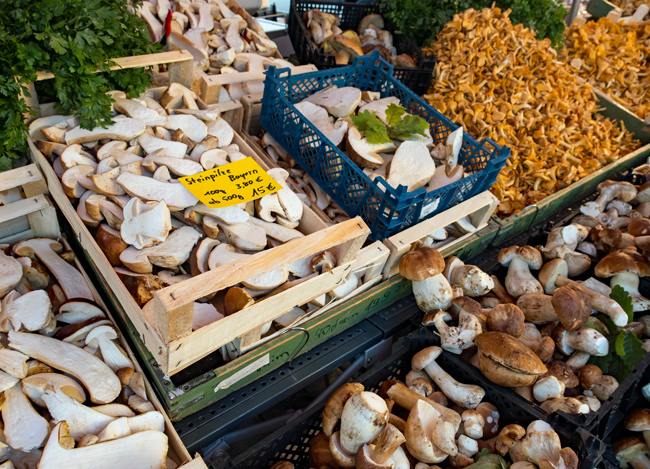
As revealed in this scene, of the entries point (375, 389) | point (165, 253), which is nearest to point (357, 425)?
point (375, 389)

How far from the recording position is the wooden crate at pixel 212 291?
4.65 feet

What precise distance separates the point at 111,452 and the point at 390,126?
2078 mm

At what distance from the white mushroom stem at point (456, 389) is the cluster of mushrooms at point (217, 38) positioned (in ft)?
6.43

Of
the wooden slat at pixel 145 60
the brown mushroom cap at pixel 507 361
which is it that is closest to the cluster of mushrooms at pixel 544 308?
the brown mushroom cap at pixel 507 361

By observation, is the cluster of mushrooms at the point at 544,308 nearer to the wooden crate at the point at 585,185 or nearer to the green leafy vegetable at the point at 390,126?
the wooden crate at the point at 585,185

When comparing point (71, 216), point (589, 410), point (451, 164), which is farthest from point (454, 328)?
point (71, 216)

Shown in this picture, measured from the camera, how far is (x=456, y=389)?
83.5 inches

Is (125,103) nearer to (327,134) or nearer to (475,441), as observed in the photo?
(327,134)

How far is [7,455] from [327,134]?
77.5 inches

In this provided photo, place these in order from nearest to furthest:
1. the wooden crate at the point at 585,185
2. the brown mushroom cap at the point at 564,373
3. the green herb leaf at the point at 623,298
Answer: the brown mushroom cap at the point at 564,373
the green herb leaf at the point at 623,298
the wooden crate at the point at 585,185

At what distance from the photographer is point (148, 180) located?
1.97m

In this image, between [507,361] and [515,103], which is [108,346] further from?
[515,103]

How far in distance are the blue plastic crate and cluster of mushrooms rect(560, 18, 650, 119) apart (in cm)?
→ 245

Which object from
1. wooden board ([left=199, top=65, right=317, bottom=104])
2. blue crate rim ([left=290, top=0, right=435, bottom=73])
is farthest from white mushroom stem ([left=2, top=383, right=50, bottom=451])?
blue crate rim ([left=290, top=0, right=435, bottom=73])
